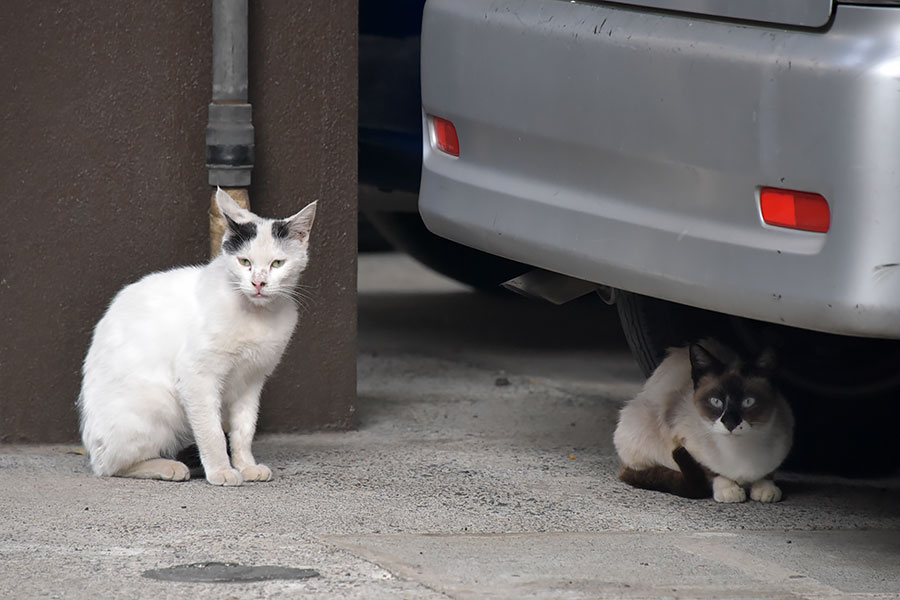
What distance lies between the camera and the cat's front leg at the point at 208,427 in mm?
3797

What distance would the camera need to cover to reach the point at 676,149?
120 inches

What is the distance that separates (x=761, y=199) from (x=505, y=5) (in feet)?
3.37

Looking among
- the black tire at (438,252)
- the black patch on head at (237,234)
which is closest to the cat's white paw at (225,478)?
the black patch on head at (237,234)

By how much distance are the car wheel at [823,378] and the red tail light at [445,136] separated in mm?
719

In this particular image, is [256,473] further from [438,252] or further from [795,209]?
[438,252]

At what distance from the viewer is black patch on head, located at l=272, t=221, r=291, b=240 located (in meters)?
3.80

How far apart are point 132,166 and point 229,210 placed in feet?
1.85

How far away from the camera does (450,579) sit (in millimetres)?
2926

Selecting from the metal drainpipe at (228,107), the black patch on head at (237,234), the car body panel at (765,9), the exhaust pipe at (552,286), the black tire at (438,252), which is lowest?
the black tire at (438,252)

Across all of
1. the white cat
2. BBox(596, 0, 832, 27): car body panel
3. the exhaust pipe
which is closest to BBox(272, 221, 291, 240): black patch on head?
the white cat

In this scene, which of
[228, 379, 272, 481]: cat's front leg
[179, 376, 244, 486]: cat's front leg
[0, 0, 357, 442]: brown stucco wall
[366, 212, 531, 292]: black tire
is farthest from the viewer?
[366, 212, 531, 292]: black tire

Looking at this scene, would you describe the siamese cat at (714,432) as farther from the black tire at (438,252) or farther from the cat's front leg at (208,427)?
the black tire at (438,252)

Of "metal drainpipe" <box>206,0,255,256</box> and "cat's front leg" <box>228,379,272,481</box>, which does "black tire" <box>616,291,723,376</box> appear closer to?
"cat's front leg" <box>228,379,272,481</box>

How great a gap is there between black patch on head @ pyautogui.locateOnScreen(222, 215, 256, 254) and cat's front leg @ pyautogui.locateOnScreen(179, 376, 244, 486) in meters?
0.40
